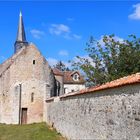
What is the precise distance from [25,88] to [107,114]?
92.3 feet

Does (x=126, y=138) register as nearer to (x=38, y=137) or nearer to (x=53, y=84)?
(x=38, y=137)

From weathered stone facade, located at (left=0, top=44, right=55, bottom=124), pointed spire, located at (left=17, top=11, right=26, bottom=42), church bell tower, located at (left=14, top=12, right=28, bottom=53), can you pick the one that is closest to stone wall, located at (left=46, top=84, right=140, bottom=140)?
weathered stone facade, located at (left=0, top=44, right=55, bottom=124)

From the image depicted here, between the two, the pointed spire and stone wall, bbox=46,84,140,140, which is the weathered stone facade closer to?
stone wall, bbox=46,84,140,140

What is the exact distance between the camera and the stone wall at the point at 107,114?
363 inches

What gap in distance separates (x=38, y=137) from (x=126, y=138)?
13402 mm

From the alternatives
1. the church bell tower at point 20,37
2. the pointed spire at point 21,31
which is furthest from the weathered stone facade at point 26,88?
the pointed spire at point 21,31

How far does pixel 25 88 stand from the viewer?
39094mm

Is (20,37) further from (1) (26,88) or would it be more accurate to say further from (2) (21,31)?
(1) (26,88)

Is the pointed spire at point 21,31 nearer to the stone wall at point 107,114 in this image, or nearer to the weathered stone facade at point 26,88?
the weathered stone facade at point 26,88

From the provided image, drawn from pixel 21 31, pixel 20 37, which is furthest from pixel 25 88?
pixel 21 31

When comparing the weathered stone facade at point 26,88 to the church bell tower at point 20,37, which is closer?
the weathered stone facade at point 26,88

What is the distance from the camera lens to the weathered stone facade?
127 ft

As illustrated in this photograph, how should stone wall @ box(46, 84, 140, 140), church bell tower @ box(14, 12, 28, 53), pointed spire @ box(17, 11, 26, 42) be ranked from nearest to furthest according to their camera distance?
stone wall @ box(46, 84, 140, 140), church bell tower @ box(14, 12, 28, 53), pointed spire @ box(17, 11, 26, 42)

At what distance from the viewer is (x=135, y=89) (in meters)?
9.02
